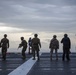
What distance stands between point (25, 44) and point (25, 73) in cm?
1346

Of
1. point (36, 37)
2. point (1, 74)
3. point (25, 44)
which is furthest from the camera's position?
point (25, 44)

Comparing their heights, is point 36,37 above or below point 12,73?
above

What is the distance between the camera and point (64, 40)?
2905cm

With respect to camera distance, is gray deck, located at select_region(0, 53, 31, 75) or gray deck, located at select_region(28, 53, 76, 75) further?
gray deck, located at select_region(0, 53, 31, 75)

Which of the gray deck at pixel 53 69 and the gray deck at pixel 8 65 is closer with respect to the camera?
the gray deck at pixel 53 69

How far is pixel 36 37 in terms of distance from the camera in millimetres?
28672

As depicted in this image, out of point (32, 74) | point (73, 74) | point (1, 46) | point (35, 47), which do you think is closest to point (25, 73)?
point (32, 74)

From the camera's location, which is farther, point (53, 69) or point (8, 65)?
point (8, 65)

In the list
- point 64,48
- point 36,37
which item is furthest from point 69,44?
point 36,37

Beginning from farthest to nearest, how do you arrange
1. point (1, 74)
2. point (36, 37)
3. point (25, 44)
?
point (25, 44)
point (36, 37)
point (1, 74)

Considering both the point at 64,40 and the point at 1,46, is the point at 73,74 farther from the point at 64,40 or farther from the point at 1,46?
the point at 1,46

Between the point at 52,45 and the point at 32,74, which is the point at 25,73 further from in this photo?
the point at 52,45

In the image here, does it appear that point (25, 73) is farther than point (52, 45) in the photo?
No

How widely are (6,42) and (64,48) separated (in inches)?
186
